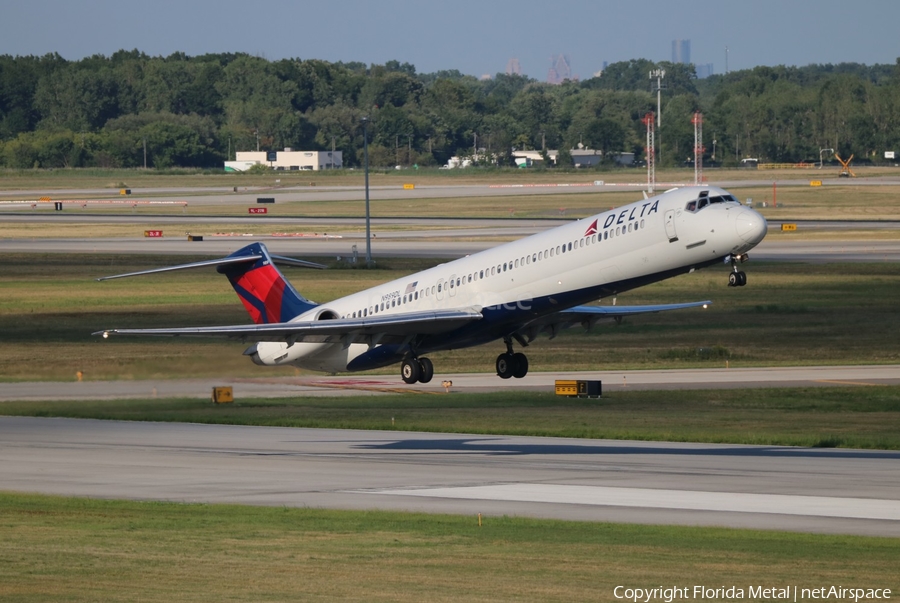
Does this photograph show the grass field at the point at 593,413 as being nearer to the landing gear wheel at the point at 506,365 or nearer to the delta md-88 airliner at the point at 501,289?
the landing gear wheel at the point at 506,365

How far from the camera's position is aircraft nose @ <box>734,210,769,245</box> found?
39.2m

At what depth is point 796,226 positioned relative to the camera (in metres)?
144

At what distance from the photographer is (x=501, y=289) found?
45.9 metres

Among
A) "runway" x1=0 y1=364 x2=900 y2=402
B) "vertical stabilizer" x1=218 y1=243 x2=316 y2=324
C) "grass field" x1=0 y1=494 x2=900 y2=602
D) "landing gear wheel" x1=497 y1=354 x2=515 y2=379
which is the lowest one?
"runway" x1=0 y1=364 x2=900 y2=402

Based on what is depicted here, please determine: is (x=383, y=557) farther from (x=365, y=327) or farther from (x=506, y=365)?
(x=506, y=365)

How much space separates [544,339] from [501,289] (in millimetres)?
39233

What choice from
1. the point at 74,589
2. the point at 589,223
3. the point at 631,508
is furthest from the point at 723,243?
the point at 74,589

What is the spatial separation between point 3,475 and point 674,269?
22907 millimetres

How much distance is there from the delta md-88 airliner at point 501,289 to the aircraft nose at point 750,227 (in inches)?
1.2

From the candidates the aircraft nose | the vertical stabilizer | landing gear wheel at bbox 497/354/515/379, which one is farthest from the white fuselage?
the vertical stabilizer

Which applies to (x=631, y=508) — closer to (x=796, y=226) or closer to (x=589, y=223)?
(x=589, y=223)

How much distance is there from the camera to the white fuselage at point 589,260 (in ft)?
133

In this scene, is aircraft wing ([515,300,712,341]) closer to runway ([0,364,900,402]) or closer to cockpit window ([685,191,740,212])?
cockpit window ([685,191,740,212])

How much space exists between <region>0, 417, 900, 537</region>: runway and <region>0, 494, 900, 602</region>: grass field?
2.37 m
